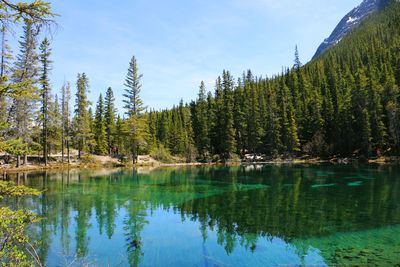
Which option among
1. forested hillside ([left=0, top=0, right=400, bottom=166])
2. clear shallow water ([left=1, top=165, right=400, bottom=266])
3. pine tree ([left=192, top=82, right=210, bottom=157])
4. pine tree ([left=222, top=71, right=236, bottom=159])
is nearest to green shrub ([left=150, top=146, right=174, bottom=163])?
forested hillside ([left=0, top=0, right=400, bottom=166])

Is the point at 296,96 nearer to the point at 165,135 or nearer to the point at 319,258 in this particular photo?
the point at 165,135

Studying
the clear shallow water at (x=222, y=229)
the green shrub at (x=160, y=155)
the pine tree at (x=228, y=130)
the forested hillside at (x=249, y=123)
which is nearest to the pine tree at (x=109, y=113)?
the forested hillside at (x=249, y=123)

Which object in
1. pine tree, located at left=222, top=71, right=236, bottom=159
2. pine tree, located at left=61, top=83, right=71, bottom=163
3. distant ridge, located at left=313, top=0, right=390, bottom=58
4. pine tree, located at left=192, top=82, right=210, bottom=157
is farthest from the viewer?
distant ridge, located at left=313, top=0, right=390, bottom=58

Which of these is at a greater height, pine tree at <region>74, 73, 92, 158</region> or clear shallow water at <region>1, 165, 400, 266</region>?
pine tree at <region>74, 73, 92, 158</region>

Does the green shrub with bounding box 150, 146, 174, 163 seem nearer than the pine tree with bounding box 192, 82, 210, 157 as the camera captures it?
Yes

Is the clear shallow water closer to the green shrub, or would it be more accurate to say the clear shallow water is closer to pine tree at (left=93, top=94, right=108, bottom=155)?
the green shrub

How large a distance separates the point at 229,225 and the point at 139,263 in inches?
165

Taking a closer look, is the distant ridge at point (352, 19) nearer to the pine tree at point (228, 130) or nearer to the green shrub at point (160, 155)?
the pine tree at point (228, 130)

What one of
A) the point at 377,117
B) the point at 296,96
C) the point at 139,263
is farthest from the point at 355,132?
the point at 139,263

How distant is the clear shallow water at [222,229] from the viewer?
6.71 meters

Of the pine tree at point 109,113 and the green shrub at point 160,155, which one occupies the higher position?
the pine tree at point 109,113

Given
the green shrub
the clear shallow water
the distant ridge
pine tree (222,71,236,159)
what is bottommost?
the clear shallow water

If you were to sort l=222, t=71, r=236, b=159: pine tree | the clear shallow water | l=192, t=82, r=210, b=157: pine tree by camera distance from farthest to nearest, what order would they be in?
l=192, t=82, r=210, b=157: pine tree, l=222, t=71, r=236, b=159: pine tree, the clear shallow water

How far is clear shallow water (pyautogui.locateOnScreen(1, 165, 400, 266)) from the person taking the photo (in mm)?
6715
